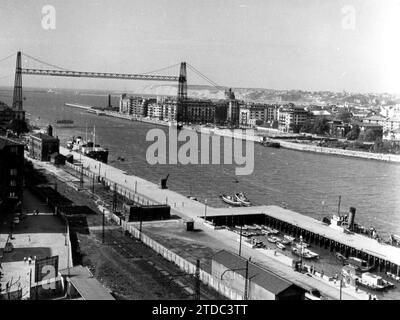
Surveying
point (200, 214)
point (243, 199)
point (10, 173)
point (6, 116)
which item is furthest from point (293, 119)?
point (10, 173)

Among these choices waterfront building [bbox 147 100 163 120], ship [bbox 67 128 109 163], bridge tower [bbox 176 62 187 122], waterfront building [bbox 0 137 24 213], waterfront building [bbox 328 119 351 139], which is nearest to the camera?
waterfront building [bbox 0 137 24 213]

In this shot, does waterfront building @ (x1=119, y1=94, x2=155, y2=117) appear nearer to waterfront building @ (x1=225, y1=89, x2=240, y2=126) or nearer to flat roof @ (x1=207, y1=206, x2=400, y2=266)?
waterfront building @ (x1=225, y1=89, x2=240, y2=126)

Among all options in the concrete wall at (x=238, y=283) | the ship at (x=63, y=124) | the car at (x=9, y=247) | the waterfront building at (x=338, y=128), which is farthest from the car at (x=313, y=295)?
the ship at (x=63, y=124)

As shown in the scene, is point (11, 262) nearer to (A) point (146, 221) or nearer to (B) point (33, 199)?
(A) point (146, 221)

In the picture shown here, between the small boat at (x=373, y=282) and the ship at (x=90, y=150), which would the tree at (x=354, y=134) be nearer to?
the ship at (x=90, y=150)

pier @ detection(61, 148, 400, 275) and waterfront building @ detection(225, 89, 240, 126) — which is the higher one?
waterfront building @ detection(225, 89, 240, 126)

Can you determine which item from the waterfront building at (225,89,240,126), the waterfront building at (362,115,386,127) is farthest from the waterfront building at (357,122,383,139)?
the waterfront building at (225,89,240,126)

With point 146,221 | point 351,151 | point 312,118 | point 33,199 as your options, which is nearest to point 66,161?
point 33,199
